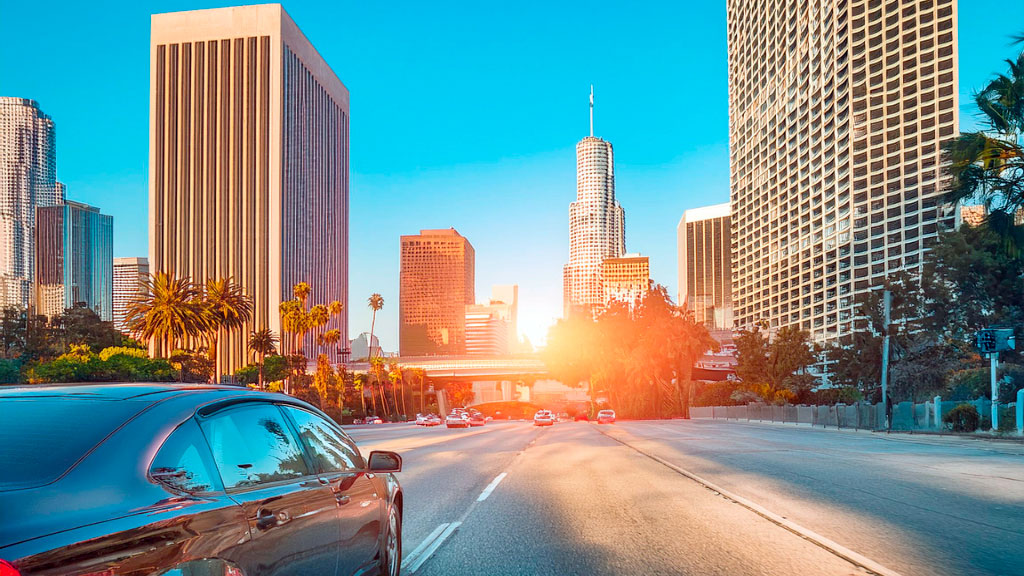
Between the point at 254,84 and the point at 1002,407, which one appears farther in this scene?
the point at 254,84

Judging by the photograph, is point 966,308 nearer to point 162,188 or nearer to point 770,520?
point 770,520

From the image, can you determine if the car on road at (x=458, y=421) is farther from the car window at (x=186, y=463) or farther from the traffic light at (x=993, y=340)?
the car window at (x=186, y=463)

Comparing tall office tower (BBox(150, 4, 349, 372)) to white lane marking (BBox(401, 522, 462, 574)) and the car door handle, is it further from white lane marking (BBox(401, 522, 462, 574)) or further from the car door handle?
the car door handle

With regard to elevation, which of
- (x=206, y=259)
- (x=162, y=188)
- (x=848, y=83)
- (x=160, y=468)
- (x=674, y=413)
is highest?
(x=848, y=83)

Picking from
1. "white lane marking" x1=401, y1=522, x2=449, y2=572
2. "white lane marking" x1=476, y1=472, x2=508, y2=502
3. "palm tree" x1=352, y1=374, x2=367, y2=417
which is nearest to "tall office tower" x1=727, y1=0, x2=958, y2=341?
"palm tree" x1=352, y1=374, x2=367, y2=417

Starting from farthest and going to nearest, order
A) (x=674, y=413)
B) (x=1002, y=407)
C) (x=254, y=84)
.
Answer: (x=254, y=84), (x=674, y=413), (x=1002, y=407)

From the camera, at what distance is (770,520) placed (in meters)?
9.16

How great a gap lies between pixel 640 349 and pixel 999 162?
1954 inches

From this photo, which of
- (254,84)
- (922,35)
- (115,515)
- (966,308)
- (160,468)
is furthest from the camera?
(254,84)

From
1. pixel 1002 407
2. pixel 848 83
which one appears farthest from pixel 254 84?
pixel 1002 407

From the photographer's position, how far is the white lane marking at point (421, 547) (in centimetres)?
685

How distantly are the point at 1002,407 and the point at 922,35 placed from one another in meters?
97.7

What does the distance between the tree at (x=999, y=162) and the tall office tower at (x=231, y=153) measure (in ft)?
403

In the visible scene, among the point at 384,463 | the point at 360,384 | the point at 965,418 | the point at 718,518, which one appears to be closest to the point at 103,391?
the point at 384,463
